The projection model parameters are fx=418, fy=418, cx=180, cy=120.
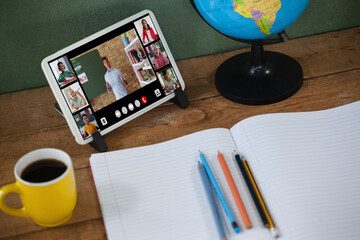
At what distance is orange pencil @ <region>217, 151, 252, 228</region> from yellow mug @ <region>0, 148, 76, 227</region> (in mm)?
279

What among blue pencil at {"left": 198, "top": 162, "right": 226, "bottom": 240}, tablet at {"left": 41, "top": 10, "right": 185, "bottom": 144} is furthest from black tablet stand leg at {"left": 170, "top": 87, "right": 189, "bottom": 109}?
blue pencil at {"left": 198, "top": 162, "right": 226, "bottom": 240}

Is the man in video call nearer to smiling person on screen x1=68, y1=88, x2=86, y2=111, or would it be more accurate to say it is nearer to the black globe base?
smiling person on screen x1=68, y1=88, x2=86, y2=111

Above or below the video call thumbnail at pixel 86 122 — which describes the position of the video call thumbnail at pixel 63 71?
above

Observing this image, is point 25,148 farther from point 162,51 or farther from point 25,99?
point 162,51

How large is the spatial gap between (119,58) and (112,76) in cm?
4

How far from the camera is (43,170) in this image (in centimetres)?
74

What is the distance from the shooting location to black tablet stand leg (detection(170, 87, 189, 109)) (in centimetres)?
99

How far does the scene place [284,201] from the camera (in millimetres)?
735

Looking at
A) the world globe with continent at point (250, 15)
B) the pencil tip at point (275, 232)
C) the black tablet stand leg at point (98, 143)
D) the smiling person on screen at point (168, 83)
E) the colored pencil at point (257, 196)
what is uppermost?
the world globe with continent at point (250, 15)

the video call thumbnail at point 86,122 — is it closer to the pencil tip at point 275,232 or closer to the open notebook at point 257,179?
the open notebook at point 257,179

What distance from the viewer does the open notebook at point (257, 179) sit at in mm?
716

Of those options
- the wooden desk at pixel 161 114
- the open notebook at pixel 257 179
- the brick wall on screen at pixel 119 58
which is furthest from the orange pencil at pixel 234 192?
the brick wall on screen at pixel 119 58

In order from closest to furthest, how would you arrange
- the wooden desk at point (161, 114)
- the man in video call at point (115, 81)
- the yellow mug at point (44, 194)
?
the yellow mug at point (44, 194), the wooden desk at point (161, 114), the man in video call at point (115, 81)

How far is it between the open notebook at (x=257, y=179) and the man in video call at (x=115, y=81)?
0.14 m
